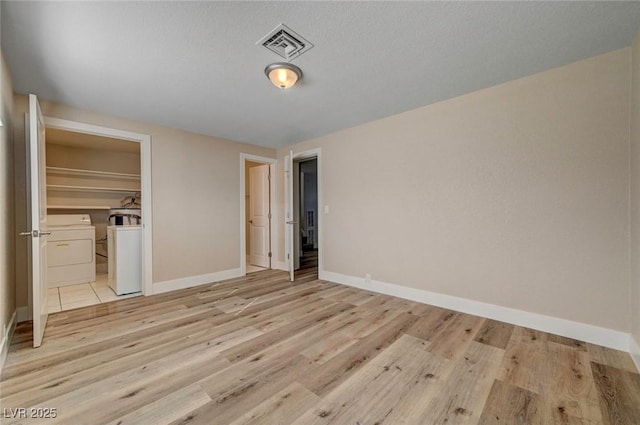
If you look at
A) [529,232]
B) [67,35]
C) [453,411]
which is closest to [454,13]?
[529,232]

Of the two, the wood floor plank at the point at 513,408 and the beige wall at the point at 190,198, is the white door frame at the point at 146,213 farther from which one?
the wood floor plank at the point at 513,408

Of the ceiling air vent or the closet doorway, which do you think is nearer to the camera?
the ceiling air vent

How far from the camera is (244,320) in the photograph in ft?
8.48

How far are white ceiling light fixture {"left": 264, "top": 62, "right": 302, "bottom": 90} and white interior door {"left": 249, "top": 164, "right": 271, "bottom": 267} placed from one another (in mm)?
2938

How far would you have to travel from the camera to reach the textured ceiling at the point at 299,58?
157 cm

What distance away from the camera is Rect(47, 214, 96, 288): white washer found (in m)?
3.86

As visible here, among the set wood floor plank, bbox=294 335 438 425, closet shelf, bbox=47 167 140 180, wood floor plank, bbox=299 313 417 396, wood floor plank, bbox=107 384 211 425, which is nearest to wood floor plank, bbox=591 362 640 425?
wood floor plank, bbox=294 335 438 425

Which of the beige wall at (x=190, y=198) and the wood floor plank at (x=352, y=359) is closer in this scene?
the wood floor plank at (x=352, y=359)

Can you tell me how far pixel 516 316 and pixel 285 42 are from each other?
317cm

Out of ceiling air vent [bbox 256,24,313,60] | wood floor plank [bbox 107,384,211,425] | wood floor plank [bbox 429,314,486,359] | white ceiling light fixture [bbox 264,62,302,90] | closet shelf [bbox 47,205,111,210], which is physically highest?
ceiling air vent [bbox 256,24,313,60]

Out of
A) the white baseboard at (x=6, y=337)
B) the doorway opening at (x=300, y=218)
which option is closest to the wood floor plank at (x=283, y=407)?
the white baseboard at (x=6, y=337)

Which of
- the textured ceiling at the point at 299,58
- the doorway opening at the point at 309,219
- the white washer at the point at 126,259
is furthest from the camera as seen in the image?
the doorway opening at the point at 309,219

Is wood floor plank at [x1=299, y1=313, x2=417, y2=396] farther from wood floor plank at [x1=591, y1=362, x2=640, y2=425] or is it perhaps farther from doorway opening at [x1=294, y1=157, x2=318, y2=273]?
doorway opening at [x1=294, y1=157, x2=318, y2=273]

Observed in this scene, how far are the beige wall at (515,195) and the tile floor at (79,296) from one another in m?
3.60
